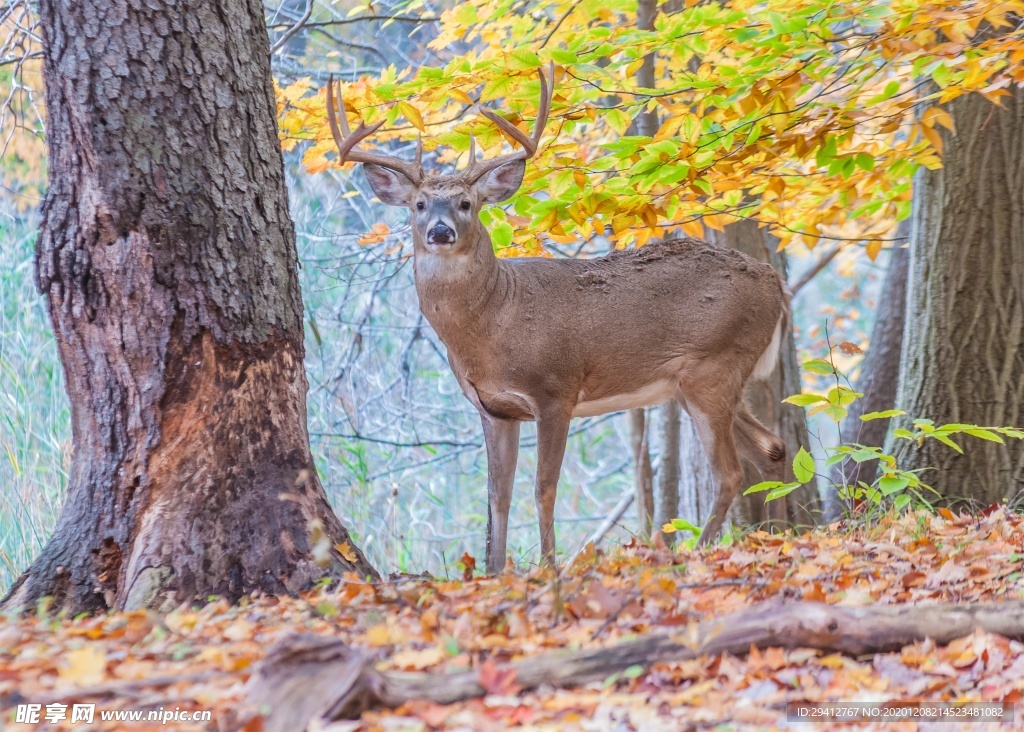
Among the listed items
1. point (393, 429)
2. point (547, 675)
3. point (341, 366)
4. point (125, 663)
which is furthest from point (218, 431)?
point (393, 429)

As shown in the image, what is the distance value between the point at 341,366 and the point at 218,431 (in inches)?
180

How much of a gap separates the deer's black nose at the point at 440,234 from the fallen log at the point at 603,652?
284 cm

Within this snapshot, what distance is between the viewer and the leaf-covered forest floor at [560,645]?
2.42m

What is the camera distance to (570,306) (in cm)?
575

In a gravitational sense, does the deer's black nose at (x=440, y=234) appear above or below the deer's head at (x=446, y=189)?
below

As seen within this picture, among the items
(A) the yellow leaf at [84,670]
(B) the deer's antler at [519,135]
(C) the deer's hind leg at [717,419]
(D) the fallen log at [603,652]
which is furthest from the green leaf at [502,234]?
(A) the yellow leaf at [84,670]

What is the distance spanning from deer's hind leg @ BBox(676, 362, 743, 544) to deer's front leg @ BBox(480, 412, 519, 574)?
989 mm

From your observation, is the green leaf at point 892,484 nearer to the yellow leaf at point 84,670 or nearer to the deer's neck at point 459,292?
the deer's neck at point 459,292

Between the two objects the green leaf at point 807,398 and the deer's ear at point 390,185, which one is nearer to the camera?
the green leaf at point 807,398

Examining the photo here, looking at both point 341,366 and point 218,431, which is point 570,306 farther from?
point 341,366

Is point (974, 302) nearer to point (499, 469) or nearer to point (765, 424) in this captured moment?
point (765, 424)

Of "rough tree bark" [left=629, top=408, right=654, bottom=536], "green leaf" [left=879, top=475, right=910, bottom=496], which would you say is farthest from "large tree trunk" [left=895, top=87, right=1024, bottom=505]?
"rough tree bark" [left=629, top=408, right=654, bottom=536]

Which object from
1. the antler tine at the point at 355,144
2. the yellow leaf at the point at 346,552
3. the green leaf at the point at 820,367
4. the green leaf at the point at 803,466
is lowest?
the yellow leaf at the point at 346,552

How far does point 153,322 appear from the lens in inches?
155
